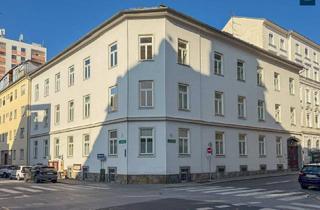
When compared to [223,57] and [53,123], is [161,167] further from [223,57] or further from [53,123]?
[53,123]

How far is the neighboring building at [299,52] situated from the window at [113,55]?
70.3 ft

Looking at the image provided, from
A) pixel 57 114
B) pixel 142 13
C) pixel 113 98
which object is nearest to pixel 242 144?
pixel 113 98

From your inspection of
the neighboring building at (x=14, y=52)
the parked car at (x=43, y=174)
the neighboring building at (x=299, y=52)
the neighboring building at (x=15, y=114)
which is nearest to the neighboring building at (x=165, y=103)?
the parked car at (x=43, y=174)

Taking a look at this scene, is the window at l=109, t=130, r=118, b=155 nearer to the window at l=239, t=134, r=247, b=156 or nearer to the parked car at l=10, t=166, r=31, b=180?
the parked car at l=10, t=166, r=31, b=180

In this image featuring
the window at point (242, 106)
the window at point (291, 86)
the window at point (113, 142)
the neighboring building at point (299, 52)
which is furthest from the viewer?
the neighboring building at point (299, 52)

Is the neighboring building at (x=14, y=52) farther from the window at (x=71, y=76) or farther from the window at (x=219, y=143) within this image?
the window at (x=219, y=143)

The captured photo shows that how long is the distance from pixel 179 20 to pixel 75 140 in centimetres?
1452

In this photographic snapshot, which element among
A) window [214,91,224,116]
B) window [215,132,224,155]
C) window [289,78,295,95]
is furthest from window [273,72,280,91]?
window [215,132,224,155]

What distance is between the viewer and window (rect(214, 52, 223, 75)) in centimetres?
3438

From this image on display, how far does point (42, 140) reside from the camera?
46125 mm

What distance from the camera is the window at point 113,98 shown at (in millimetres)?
31359

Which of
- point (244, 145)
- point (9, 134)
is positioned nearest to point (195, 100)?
point (244, 145)

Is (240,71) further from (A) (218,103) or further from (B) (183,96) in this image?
(B) (183,96)

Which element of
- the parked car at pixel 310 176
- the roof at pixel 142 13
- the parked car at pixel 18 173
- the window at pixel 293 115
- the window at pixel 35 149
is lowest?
the parked car at pixel 18 173
